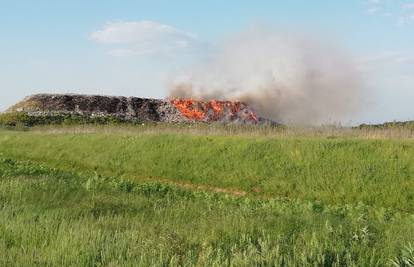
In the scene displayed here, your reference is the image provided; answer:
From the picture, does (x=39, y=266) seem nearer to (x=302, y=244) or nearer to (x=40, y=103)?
(x=302, y=244)

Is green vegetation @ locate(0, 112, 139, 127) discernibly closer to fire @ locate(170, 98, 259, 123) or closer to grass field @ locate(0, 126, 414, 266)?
fire @ locate(170, 98, 259, 123)

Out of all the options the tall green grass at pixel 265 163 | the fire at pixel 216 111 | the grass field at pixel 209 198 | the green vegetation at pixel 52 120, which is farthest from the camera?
the fire at pixel 216 111

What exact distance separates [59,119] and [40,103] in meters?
12.8

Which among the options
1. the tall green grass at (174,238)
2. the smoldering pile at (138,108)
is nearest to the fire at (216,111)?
the smoldering pile at (138,108)

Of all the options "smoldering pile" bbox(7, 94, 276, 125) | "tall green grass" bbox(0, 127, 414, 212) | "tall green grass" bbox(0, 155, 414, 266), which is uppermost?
"smoldering pile" bbox(7, 94, 276, 125)

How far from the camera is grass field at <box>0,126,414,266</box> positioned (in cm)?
704

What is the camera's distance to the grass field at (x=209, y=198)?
704cm

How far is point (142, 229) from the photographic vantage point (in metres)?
8.71

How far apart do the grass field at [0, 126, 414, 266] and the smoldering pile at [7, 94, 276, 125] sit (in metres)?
25.9

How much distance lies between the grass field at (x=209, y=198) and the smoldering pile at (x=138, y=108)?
2587 cm

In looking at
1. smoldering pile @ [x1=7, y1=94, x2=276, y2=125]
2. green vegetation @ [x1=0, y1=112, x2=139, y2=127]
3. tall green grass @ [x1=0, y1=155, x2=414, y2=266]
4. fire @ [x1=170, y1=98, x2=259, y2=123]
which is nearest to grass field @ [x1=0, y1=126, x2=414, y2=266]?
tall green grass @ [x1=0, y1=155, x2=414, y2=266]

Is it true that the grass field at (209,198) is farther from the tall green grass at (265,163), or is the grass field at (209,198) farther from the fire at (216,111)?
the fire at (216,111)

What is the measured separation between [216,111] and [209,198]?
50.5 m

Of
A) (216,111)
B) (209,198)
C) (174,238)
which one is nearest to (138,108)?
(216,111)
